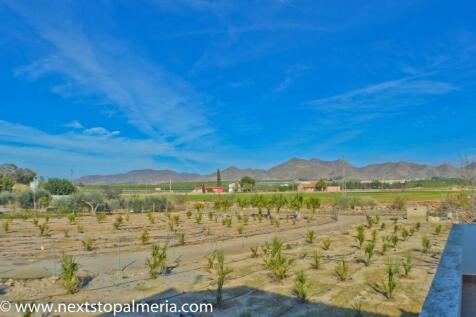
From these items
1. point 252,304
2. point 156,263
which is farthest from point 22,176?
point 252,304

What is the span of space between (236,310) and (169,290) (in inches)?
78.3

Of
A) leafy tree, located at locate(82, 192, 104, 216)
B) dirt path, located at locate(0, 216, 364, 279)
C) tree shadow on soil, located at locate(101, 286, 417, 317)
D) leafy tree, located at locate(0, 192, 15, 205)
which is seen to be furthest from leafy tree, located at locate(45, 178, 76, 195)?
tree shadow on soil, located at locate(101, 286, 417, 317)

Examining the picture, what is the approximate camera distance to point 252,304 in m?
7.27

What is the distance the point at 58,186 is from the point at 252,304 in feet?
179

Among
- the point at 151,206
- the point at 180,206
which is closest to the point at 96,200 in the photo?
the point at 151,206

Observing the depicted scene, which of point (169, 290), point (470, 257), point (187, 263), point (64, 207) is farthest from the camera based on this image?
point (64, 207)

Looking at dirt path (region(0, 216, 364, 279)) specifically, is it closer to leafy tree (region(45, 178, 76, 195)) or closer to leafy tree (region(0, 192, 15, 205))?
leafy tree (region(0, 192, 15, 205))

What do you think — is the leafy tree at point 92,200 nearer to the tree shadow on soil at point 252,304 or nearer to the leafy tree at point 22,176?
the tree shadow on soil at point 252,304

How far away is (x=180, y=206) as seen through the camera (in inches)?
1747

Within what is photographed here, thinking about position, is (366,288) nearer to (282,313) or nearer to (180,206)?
(282,313)

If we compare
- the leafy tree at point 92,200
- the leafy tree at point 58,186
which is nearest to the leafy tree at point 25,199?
the leafy tree at point 92,200

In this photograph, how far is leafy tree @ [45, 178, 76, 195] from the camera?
54531 millimetres

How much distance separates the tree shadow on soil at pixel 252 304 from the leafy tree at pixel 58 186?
172 ft

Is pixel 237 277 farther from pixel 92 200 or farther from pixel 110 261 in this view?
pixel 92 200
